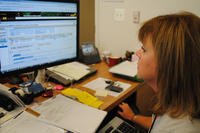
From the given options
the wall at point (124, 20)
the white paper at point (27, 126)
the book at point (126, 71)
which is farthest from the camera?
the wall at point (124, 20)

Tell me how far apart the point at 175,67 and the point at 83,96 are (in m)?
0.58

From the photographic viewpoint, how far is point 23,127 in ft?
2.99

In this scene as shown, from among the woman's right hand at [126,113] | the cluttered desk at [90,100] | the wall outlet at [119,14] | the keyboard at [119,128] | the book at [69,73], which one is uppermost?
the wall outlet at [119,14]

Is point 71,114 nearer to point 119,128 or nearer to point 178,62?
point 119,128

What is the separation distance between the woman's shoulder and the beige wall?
4.19ft

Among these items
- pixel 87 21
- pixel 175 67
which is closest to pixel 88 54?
pixel 87 21

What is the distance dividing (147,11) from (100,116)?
3.47ft

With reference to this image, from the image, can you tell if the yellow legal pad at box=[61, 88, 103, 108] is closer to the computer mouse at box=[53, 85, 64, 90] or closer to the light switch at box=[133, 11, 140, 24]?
the computer mouse at box=[53, 85, 64, 90]

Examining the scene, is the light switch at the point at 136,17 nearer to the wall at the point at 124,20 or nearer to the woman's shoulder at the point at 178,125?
the wall at the point at 124,20

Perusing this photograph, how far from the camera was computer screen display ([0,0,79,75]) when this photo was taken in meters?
1.02

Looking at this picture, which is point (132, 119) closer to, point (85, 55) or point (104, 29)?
point (85, 55)

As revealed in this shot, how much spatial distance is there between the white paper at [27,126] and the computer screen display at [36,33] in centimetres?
24

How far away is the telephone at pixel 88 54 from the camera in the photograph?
1.79 metres

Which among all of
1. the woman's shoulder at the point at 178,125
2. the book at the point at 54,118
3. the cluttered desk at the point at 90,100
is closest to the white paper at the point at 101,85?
the cluttered desk at the point at 90,100
